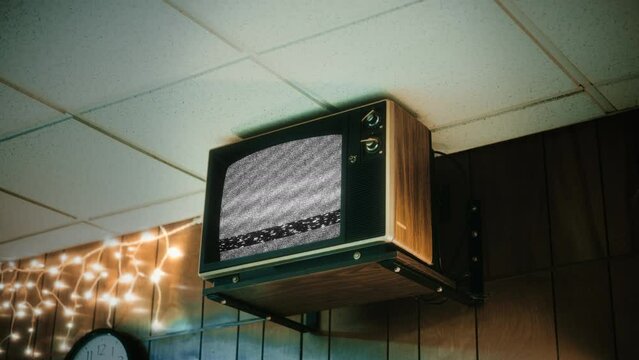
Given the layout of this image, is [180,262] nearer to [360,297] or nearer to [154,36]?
[360,297]

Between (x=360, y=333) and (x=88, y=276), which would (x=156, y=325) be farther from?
(x=360, y=333)

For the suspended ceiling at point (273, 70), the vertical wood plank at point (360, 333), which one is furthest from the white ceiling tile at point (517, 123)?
the vertical wood plank at point (360, 333)

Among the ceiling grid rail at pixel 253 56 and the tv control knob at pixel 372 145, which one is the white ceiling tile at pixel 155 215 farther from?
the tv control knob at pixel 372 145

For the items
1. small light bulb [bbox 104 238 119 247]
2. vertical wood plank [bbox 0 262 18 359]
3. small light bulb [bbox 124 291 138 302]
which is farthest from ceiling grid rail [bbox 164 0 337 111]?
vertical wood plank [bbox 0 262 18 359]

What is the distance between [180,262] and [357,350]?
3.60 ft

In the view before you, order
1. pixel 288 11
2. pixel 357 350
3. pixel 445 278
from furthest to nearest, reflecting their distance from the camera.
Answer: pixel 357 350, pixel 445 278, pixel 288 11

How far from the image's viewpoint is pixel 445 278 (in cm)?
264

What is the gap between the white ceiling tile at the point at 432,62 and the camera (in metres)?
2.32

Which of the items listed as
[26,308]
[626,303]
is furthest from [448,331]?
[26,308]

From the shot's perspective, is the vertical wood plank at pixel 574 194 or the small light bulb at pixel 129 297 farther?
the small light bulb at pixel 129 297

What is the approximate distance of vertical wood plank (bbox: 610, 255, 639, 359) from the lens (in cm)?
243

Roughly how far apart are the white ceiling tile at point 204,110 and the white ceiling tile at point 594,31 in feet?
2.76

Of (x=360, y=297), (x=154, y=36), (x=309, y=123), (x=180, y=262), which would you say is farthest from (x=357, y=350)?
(x=154, y=36)

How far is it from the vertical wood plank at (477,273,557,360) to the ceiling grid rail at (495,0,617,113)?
1.97ft
